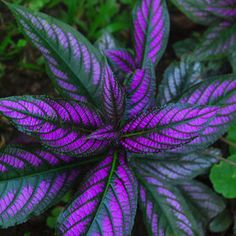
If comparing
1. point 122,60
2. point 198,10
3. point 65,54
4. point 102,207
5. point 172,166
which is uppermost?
point 198,10

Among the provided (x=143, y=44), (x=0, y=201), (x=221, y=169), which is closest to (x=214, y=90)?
(x=143, y=44)

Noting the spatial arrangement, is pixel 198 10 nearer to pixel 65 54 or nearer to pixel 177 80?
pixel 177 80

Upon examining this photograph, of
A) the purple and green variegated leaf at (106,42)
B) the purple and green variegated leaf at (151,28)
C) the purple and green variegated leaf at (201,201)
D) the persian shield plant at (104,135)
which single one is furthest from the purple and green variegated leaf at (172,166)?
the purple and green variegated leaf at (106,42)

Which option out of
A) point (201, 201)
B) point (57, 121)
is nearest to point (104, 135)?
point (57, 121)

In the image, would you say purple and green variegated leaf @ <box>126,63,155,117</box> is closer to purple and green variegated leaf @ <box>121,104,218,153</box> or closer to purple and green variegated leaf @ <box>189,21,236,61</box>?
purple and green variegated leaf @ <box>121,104,218,153</box>

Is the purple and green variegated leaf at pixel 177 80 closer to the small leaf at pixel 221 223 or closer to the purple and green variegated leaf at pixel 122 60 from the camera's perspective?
the purple and green variegated leaf at pixel 122 60

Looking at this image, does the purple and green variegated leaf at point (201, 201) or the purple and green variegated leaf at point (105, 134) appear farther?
the purple and green variegated leaf at point (201, 201)

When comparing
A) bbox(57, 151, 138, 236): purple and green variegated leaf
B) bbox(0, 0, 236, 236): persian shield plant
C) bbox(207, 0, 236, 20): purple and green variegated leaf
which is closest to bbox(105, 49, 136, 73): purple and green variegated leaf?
bbox(0, 0, 236, 236): persian shield plant
